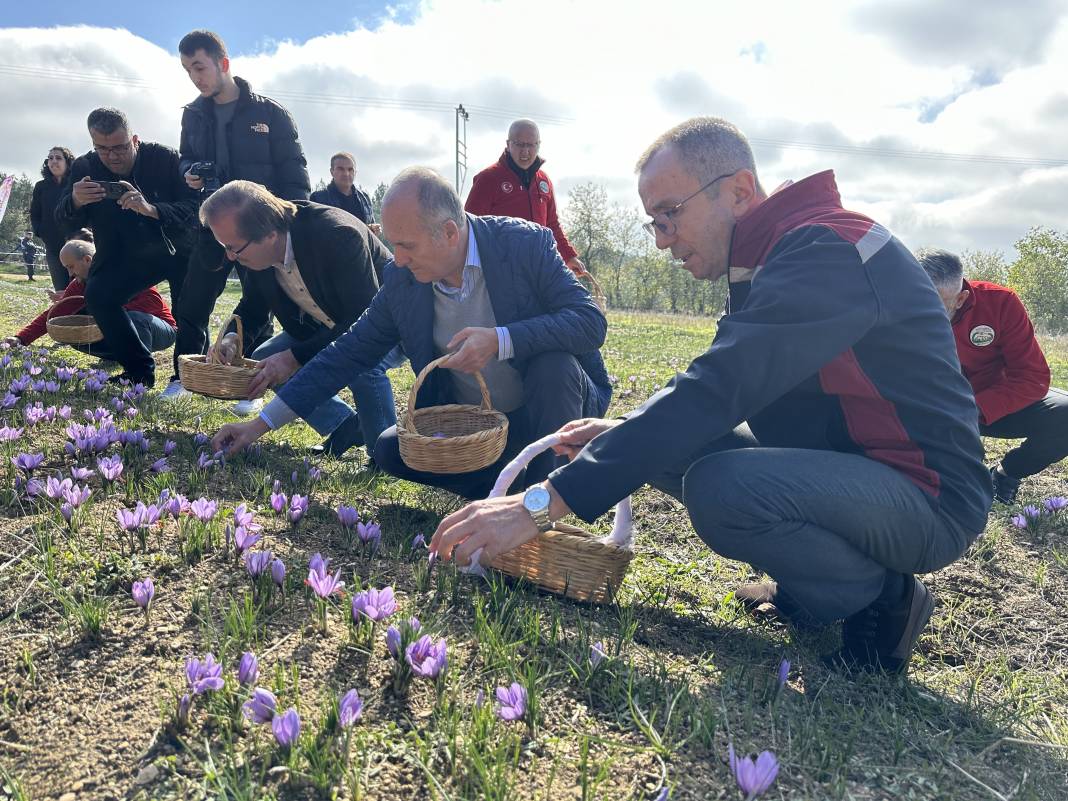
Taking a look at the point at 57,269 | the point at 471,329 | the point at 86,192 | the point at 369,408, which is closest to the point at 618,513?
the point at 471,329

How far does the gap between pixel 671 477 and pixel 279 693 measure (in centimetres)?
192

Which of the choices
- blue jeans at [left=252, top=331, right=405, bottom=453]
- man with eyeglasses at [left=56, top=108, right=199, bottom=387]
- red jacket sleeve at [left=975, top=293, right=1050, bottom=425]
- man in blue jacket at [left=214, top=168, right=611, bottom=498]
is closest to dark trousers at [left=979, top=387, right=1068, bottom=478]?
red jacket sleeve at [left=975, top=293, right=1050, bottom=425]

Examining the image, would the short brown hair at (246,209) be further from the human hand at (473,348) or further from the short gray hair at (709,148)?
the short gray hair at (709,148)

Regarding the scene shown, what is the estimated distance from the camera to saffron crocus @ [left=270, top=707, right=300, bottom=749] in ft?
5.49

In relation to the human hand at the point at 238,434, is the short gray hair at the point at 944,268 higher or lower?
higher

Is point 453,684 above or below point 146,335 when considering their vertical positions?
below

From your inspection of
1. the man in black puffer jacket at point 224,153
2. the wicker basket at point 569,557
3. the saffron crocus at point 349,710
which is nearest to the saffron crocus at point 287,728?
the saffron crocus at point 349,710

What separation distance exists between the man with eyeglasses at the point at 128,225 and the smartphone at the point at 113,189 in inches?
0.7

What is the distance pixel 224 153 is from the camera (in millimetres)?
5809

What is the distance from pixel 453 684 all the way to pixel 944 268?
3.60 m

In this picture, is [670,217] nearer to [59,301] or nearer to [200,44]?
[200,44]

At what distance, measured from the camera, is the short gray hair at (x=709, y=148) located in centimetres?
258

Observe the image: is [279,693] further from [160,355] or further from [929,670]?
[160,355]

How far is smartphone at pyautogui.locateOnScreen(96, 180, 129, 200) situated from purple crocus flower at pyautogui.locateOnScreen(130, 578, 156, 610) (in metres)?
4.63
